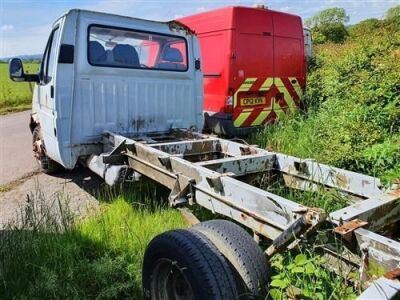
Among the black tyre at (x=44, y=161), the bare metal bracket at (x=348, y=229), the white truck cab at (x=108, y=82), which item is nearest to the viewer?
the bare metal bracket at (x=348, y=229)

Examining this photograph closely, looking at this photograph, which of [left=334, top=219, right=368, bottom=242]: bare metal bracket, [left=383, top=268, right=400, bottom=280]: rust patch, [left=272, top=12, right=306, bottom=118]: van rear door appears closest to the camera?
[left=383, top=268, right=400, bottom=280]: rust patch

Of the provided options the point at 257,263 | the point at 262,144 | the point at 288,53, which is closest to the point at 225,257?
the point at 257,263

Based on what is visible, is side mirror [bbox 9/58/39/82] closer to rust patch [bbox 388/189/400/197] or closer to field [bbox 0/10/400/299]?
field [bbox 0/10/400/299]

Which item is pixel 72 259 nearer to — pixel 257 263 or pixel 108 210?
pixel 108 210

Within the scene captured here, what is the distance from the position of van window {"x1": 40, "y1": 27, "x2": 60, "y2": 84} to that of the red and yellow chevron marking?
9.23ft

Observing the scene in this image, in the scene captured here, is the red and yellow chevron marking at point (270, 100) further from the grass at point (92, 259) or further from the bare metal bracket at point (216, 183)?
the bare metal bracket at point (216, 183)

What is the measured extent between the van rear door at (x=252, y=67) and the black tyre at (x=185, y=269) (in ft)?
14.0

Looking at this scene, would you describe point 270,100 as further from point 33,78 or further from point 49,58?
point 33,78

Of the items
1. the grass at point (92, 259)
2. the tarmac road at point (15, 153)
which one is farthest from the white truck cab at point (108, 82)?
the grass at point (92, 259)

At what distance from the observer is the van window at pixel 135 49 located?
15.4ft

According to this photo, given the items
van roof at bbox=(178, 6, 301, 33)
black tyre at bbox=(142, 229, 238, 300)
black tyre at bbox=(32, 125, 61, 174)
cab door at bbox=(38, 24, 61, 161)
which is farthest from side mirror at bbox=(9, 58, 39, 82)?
black tyre at bbox=(142, 229, 238, 300)

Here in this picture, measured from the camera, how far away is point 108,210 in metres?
3.92

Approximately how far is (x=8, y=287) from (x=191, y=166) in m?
1.55

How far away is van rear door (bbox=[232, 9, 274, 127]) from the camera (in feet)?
20.7
